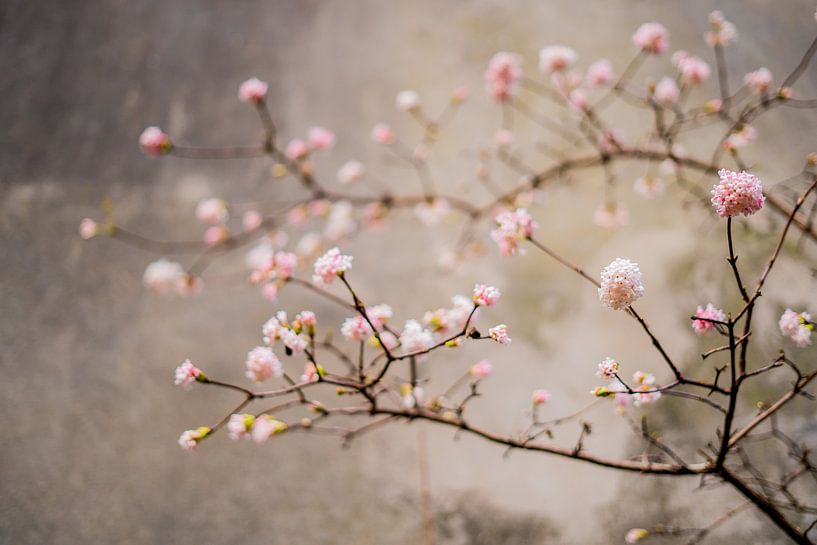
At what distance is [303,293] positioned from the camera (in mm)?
2127

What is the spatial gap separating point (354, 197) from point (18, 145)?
1339mm

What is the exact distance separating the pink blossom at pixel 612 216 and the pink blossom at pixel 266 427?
4.71 ft

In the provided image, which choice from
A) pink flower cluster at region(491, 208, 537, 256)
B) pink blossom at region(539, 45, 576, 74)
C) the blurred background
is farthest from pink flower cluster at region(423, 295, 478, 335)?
pink blossom at region(539, 45, 576, 74)

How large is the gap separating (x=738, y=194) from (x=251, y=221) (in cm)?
172

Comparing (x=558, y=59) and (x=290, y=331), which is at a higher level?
(x=558, y=59)

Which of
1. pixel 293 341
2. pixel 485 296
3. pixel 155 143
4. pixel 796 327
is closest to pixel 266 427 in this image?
pixel 293 341

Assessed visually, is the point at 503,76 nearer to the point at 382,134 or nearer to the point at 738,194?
the point at 382,134

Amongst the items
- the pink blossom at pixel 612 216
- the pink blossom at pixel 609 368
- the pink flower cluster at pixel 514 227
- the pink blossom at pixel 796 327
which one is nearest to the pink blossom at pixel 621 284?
the pink blossom at pixel 609 368

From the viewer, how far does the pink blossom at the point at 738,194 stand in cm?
83

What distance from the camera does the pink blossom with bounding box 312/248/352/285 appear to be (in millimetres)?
1035

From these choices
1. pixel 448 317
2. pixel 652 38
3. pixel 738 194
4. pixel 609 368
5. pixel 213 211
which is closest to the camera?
pixel 738 194

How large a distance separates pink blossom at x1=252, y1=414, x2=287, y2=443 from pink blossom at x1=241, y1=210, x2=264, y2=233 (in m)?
1.15

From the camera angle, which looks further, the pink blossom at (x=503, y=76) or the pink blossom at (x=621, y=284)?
the pink blossom at (x=503, y=76)

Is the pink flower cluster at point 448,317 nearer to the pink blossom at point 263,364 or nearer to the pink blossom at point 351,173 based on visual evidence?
the pink blossom at point 263,364
